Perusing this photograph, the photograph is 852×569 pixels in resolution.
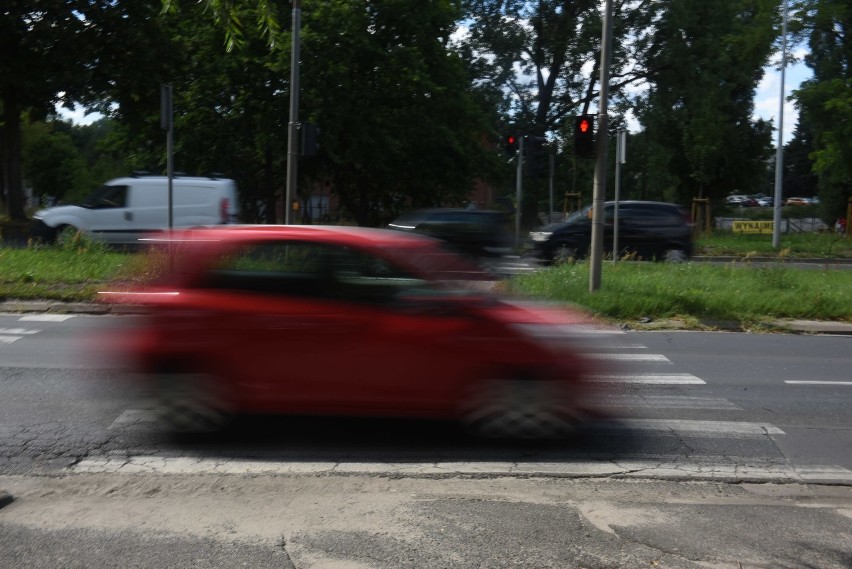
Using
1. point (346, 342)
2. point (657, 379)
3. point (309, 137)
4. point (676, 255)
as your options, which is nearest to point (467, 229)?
point (309, 137)

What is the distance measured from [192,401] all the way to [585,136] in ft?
30.9

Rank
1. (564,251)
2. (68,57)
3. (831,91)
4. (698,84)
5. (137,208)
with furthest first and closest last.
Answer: (698,84) → (831,91) → (68,57) → (564,251) → (137,208)

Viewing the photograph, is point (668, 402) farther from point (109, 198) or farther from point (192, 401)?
point (109, 198)

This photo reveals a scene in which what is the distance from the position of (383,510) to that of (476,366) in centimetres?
160

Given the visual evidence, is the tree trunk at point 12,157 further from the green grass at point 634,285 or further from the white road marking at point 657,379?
the white road marking at point 657,379

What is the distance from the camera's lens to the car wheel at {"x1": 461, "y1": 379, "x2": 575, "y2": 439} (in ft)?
21.7

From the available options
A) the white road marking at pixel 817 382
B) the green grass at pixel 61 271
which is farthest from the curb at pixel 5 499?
the green grass at pixel 61 271

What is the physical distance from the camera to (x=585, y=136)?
14516 mm

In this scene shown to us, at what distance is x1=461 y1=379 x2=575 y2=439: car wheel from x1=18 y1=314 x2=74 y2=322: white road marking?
27.4 ft

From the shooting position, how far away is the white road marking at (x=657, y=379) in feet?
30.2

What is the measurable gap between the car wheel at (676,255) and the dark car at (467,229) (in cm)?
441

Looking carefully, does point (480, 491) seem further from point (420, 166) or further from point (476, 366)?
point (420, 166)

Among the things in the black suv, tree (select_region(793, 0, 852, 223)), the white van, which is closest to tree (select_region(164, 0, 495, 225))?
the white van

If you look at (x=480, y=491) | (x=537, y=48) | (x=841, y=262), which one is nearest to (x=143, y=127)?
(x=537, y=48)
